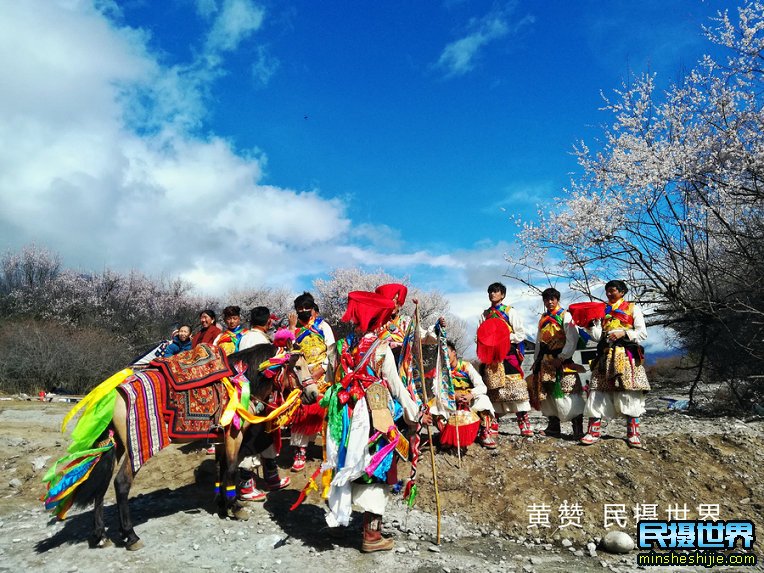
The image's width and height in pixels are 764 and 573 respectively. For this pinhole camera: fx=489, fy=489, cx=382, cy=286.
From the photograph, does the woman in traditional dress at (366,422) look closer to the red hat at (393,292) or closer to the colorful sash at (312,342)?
the red hat at (393,292)

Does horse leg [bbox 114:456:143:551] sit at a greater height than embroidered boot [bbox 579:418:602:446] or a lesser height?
lesser

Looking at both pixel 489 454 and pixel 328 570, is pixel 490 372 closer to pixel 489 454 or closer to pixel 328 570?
pixel 489 454

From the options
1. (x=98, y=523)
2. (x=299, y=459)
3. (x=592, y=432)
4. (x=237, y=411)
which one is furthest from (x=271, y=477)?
(x=592, y=432)

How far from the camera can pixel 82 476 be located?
160 inches

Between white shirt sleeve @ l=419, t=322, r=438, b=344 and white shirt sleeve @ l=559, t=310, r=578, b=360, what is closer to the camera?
white shirt sleeve @ l=419, t=322, r=438, b=344

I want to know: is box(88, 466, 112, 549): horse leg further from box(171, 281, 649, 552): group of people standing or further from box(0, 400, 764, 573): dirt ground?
box(171, 281, 649, 552): group of people standing

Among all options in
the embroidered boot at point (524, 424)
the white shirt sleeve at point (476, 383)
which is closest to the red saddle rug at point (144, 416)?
the white shirt sleeve at point (476, 383)

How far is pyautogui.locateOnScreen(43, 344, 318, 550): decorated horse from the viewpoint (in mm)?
4117

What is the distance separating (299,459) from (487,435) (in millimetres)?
2435

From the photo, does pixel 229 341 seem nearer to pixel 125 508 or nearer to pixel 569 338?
pixel 125 508

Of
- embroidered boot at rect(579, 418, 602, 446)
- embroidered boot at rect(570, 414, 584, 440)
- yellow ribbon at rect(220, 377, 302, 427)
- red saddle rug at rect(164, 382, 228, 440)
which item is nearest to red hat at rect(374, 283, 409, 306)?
yellow ribbon at rect(220, 377, 302, 427)

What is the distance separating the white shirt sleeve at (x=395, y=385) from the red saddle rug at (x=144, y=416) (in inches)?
80.5

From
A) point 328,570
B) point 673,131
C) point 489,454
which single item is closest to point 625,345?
point 489,454

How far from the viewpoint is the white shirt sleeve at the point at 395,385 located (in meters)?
4.39
